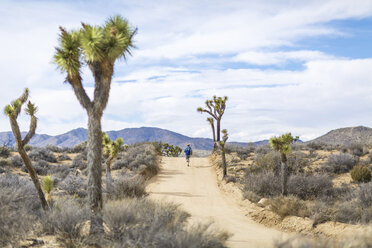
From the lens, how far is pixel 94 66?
8.41m

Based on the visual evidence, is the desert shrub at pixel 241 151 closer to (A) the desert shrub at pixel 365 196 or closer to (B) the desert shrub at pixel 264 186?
(B) the desert shrub at pixel 264 186

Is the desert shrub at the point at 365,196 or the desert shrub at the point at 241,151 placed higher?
the desert shrub at the point at 241,151

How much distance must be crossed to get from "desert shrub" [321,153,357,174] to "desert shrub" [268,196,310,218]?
30.2 ft

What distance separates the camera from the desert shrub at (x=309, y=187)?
48.1 feet

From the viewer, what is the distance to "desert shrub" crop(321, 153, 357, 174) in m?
19.3

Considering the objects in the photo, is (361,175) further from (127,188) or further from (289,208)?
(127,188)

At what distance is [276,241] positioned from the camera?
5191mm

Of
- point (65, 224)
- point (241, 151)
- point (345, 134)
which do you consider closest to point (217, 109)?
point (241, 151)

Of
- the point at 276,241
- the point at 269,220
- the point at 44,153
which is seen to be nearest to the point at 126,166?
the point at 44,153

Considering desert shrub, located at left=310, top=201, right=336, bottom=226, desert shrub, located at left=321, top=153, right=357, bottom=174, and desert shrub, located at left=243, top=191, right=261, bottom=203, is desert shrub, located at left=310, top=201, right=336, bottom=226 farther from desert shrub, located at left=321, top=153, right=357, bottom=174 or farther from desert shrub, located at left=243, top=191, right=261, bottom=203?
desert shrub, located at left=321, top=153, right=357, bottom=174

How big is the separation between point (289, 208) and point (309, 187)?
175 inches

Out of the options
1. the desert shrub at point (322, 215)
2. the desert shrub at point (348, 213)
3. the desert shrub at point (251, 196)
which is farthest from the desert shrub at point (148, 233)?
the desert shrub at point (251, 196)

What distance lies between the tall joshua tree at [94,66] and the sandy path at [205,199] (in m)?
3.12

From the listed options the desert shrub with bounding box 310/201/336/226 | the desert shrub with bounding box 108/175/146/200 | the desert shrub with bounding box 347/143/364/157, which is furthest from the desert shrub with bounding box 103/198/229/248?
the desert shrub with bounding box 347/143/364/157
